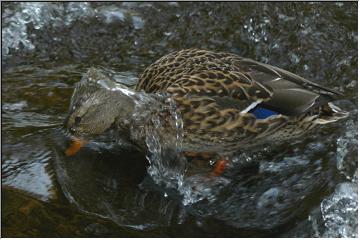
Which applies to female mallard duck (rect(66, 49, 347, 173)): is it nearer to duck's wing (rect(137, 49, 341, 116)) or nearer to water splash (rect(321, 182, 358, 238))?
duck's wing (rect(137, 49, 341, 116))

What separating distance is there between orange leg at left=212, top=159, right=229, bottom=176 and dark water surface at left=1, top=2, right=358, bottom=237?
8cm

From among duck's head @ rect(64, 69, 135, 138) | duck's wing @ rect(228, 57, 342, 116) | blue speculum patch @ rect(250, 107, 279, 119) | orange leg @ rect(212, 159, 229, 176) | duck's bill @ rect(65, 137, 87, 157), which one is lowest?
orange leg @ rect(212, 159, 229, 176)

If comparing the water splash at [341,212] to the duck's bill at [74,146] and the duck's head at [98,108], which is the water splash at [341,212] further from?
the duck's bill at [74,146]

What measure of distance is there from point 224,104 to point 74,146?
1.27 metres

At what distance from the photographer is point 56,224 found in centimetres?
460

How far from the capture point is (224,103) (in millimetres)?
5227

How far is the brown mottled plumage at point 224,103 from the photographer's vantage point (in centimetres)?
520

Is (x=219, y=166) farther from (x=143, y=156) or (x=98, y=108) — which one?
(x=98, y=108)

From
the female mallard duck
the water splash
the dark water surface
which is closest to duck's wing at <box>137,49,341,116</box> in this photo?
the female mallard duck

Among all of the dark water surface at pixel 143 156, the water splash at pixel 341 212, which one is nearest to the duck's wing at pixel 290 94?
the dark water surface at pixel 143 156

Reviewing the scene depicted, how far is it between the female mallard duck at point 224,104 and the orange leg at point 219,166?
0.10m

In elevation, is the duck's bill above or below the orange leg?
above

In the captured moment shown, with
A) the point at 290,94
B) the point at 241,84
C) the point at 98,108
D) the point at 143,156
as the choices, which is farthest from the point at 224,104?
the point at 98,108

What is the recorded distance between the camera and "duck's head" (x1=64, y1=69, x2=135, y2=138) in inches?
207
